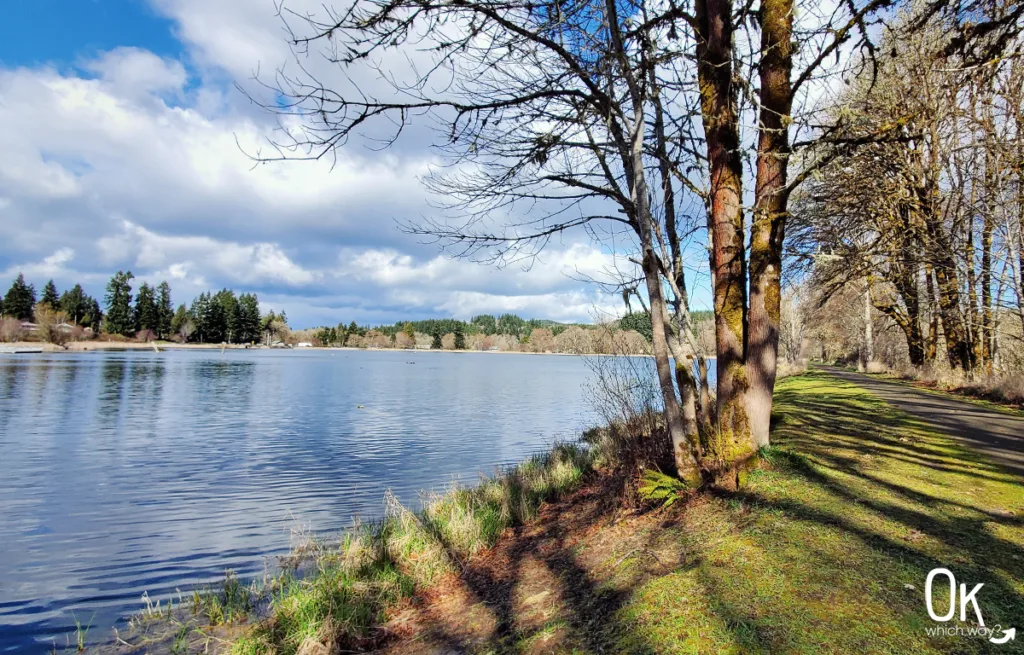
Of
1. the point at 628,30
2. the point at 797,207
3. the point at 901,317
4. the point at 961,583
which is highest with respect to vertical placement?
the point at 628,30

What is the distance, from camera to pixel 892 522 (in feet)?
15.1

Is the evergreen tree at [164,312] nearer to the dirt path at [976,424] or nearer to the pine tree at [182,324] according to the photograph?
the pine tree at [182,324]

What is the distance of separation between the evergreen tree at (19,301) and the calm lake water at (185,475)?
8781cm

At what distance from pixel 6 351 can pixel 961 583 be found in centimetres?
10632

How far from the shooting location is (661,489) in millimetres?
6195

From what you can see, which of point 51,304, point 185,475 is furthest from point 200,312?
point 185,475

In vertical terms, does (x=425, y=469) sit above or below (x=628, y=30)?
below

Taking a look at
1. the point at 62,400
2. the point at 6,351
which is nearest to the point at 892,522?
the point at 62,400

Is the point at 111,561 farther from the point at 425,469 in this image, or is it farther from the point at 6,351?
the point at 6,351

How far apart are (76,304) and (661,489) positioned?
132822 millimetres

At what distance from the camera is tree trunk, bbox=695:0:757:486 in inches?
245

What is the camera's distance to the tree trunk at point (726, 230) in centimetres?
621

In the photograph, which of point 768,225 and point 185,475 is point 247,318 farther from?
point 768,225

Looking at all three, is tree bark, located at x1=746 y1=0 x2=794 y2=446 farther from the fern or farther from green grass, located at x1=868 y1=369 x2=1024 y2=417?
green grass, located at x1=868 y1=369 x2=1024 y2=417
